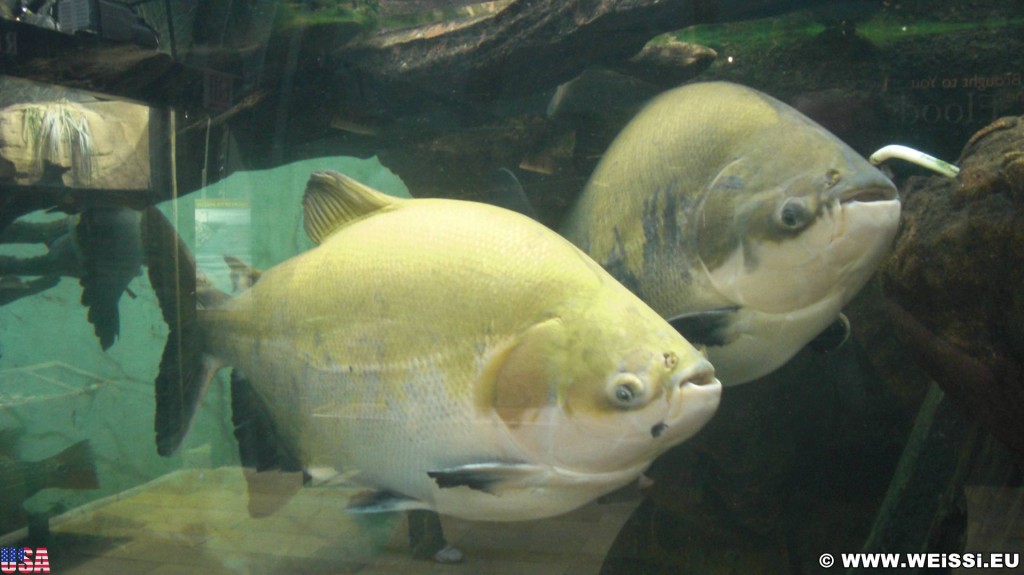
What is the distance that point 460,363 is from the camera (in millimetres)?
1513

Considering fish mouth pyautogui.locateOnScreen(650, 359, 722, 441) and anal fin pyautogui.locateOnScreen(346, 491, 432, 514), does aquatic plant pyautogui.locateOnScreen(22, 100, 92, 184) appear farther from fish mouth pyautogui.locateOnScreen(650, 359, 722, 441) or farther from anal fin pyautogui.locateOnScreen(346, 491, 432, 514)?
fish mouth pyautogui.locateOnScreen(650, 359, 722, 441)

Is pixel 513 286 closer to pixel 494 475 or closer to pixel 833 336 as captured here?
pixel 494 475

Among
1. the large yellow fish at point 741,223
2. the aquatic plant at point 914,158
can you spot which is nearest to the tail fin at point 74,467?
the large yellow fish at point 741,223

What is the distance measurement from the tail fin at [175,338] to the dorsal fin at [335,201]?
711mm

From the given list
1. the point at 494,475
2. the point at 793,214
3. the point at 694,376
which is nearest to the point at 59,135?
the point at 494,475

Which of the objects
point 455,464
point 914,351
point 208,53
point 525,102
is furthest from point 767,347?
point 208,53

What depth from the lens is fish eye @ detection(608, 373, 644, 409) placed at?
1.32m

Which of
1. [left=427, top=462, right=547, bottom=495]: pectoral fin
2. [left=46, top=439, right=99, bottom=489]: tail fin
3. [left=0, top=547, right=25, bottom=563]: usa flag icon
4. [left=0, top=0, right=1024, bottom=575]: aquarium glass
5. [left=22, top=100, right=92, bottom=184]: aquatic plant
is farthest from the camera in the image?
[left=46, top=439, right=99, bottom=489]: tail fin

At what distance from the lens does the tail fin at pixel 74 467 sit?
311cm

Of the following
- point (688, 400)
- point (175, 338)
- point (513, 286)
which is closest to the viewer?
point (688, 400)

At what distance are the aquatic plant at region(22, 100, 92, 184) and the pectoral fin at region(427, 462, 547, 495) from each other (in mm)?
2408

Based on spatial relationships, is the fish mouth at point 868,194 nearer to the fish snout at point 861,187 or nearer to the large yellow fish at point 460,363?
the fish snout at point 861,187

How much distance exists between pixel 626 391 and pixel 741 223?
70 cm

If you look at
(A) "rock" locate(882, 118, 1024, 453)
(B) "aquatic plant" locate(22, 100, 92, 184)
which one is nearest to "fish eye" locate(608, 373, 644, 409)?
(A) "rock" locate(882, 118, 1024, 453)
